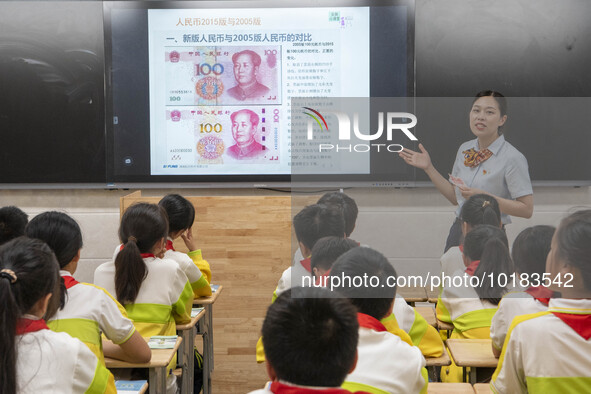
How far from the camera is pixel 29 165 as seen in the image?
15.9ft

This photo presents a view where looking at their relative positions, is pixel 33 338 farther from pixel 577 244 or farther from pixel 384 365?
pixel 577 244

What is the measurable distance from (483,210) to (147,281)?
1507 mm

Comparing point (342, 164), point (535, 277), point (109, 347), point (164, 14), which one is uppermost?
point (164, 14)

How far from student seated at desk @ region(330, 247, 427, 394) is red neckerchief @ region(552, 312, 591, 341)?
0.40 metres

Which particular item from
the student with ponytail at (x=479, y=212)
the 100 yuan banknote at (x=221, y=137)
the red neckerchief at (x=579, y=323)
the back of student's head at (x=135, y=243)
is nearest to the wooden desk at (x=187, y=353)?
the back of student's head at (x=135, y=243)

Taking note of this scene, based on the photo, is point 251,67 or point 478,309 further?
point 251,67

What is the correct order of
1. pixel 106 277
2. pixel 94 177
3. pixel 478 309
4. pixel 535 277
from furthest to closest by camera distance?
pixel 94 177
pixel 106 277
pixel 478 309
pixel 535 277

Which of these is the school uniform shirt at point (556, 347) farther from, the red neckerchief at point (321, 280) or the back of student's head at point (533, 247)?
the red neckerchief at point (321, 280)

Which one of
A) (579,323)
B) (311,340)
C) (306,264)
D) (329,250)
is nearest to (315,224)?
(306,264)

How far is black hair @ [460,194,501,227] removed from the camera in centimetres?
220

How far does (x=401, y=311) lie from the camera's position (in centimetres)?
237

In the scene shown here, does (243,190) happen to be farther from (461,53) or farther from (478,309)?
(478,309)

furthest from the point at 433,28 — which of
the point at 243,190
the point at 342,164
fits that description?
the point at 243,190

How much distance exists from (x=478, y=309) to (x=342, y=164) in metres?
2.13
